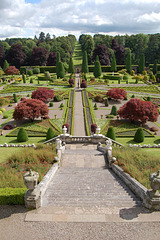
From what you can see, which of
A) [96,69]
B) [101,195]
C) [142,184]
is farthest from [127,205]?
[96,69]

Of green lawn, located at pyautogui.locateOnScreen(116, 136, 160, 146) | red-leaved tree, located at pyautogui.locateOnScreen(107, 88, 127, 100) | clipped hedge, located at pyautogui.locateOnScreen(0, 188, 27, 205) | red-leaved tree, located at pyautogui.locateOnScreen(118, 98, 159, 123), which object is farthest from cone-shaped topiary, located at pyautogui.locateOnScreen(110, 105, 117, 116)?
clipped hedge, located at pyautogui.locateOnScreen(0, 188, 27, 205)

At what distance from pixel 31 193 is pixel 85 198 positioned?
2824mm

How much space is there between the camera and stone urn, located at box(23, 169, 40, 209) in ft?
31.8

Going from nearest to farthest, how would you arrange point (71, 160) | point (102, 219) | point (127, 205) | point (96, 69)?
1. point (102, 219)
2. point (127, 205)
3. point (71, 160)
4. point (96, 69)

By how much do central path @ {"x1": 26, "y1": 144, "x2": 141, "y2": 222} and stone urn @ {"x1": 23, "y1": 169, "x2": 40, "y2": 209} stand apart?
14.4 inches

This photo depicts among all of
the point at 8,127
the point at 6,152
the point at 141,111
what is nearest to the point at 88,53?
the point at 141,111

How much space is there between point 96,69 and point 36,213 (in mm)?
68343

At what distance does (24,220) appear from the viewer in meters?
9.19

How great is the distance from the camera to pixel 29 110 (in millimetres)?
32219

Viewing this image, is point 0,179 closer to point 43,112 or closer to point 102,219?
point 102,219

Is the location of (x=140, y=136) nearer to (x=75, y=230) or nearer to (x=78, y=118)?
(x=78, y=118)

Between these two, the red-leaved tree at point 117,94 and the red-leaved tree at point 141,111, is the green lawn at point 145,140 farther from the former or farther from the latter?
the red-leaved tree at point 117,94

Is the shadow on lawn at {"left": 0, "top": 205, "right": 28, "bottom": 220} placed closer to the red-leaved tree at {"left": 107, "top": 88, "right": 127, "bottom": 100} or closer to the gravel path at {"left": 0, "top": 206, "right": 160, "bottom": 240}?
the gravel path at {"left": 0, "top": 206, "right": 160, "bottom": 240}

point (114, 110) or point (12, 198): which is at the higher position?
point (12, 198)
